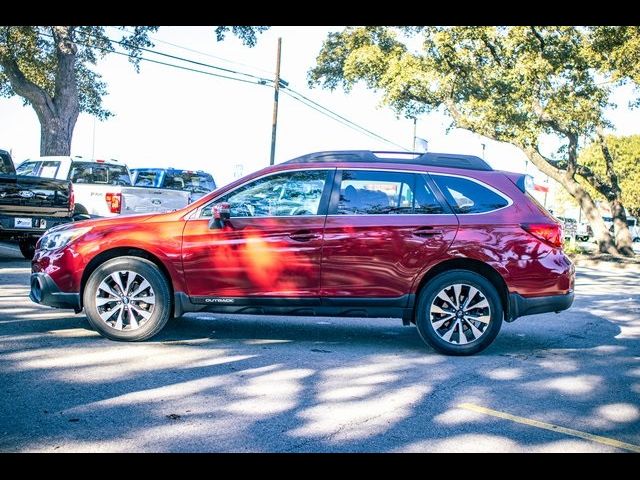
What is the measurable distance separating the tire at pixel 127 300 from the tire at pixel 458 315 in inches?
97.2

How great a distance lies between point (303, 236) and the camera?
6.53m

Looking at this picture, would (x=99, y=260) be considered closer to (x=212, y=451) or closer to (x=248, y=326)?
(x=248, y=326)

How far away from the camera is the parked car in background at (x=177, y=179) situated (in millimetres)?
17875

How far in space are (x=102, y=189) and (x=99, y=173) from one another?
56.1 inches

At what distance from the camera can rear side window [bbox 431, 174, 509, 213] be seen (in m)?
6.66

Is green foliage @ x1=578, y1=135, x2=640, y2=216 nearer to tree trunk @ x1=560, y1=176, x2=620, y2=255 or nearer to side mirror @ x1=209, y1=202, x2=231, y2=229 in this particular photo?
tree trunk @ x1=560, y1=176, x2=620, y2=255

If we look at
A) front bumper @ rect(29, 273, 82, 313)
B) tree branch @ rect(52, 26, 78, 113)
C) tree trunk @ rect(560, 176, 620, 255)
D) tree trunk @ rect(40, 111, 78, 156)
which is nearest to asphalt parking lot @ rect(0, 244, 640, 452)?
front bumper @ rect(29, 273, 82, 313)

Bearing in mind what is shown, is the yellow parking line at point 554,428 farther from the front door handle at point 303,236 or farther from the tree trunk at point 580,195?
the tree trunk at point 580,195
